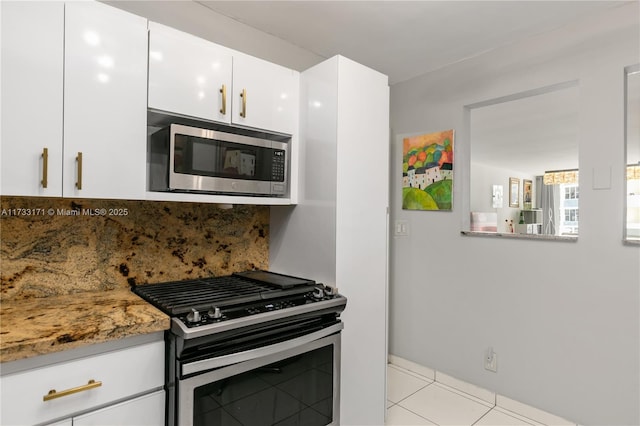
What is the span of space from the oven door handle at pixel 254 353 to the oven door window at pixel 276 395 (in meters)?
0.07

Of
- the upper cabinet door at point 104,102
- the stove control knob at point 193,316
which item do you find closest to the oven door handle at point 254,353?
the stove control knob at point 193,316

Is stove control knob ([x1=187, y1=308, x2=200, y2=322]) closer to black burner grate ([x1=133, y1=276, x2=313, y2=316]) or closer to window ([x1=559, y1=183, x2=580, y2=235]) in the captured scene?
black burner grate ([x1=133, y1=276, x2=313, y2=316])

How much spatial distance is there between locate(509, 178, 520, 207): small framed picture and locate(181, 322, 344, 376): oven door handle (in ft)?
13.0

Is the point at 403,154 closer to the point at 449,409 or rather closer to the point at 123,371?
the point at 449,409

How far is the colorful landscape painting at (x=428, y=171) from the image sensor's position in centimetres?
276

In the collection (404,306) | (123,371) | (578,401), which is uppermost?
(123,371)

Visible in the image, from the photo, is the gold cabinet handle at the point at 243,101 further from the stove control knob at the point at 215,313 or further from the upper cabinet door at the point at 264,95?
the stove control knob at the point at 215,313

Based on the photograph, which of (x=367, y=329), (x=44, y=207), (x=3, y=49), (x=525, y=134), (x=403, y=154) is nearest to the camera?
(x=3, y=49)

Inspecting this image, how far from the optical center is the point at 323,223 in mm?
1881

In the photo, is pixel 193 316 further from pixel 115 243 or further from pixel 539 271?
pixel 539 271

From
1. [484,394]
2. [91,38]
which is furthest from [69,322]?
[484,394]

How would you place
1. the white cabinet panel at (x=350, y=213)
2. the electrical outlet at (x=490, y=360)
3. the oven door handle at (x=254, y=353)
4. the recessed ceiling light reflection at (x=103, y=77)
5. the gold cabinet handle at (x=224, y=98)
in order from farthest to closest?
1. the electrical outlet at (x=490, y=360)
2. the white cabinet panel at (x=350, y=213)
3. the gold cabinet handle at (x=224, y=98)
4. the recessed ceiling light reflection at (x=103, y=77)
5. the oven door handle at (x=254, y=353)

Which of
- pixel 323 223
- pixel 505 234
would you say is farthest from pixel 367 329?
pixel 505 234

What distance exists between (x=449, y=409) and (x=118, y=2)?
123 inches
